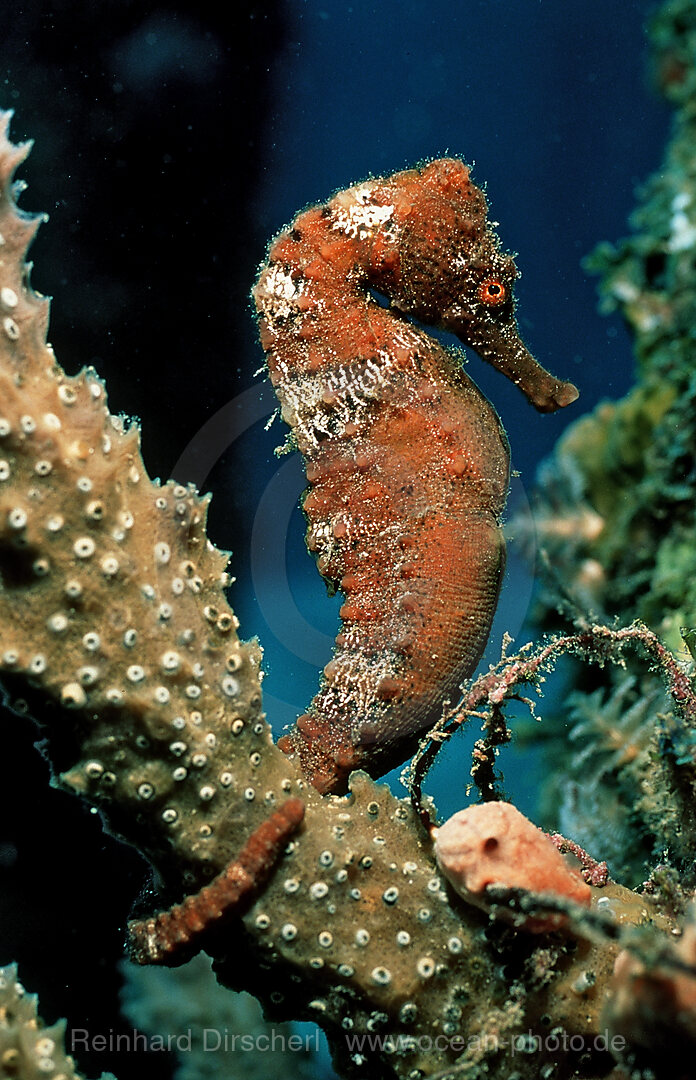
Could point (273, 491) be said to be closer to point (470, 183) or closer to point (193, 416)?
point (193, 416)

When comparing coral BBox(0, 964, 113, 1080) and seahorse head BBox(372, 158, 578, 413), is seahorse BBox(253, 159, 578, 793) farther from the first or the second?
coral BBox(0, 964, 113, 1080)

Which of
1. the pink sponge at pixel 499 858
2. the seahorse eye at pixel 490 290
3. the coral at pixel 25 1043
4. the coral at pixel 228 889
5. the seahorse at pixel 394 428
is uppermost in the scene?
the seahorse eye at pixel 490 290

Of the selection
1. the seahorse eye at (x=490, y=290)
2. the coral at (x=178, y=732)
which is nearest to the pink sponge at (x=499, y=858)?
the coral at (x=178, y=732)

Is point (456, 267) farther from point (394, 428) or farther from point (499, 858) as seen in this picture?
point (499, 858)

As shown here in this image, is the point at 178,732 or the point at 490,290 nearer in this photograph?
the point at 178,732

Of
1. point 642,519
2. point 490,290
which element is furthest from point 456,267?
point 642,519

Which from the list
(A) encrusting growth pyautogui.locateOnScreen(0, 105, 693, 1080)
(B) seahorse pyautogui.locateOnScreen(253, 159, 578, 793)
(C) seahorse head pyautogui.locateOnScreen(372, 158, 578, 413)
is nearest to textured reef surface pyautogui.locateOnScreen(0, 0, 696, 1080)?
(A) encrusting growth pyautogui.locateOnScreen(0, 105, 693, 1080)

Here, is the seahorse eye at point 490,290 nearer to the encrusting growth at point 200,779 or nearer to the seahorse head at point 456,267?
the seahorse head at point 456,267
